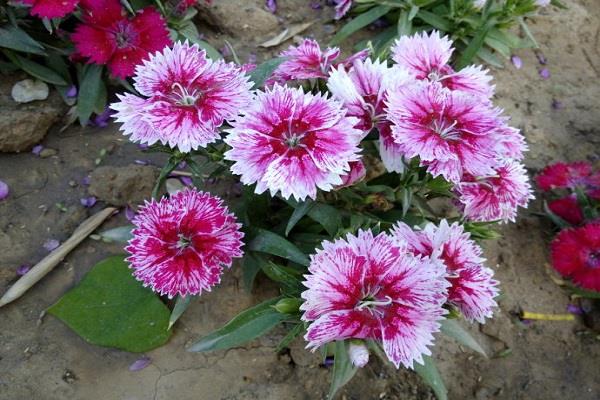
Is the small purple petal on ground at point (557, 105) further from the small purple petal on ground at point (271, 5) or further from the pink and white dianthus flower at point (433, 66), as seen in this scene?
the small purple petal on ground at point (271, 5)

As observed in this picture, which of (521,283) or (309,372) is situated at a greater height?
(521,283)

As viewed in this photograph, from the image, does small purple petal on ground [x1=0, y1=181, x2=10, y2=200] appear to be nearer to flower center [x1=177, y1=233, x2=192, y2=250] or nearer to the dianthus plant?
the dianthus plant

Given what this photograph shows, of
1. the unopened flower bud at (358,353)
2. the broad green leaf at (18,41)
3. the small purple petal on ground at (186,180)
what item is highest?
the unopened flower bud at (358,353)

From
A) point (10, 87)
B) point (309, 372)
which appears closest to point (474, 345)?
point (309, 372)

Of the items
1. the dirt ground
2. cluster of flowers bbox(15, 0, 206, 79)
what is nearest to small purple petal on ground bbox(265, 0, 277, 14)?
the dirt ground

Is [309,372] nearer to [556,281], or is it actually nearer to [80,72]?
[556,281]

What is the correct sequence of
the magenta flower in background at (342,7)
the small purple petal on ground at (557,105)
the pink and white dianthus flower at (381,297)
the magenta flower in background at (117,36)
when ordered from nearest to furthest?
the pink and white dianthus flower at (381,297) < the magenta flower in background at (117,36) < the magenta flower in background at (342,7) < the small purple petal on ground at (557,105)

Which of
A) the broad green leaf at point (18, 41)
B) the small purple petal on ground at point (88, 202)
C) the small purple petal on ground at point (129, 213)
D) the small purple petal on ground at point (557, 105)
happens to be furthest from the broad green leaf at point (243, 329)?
the small purple petal on ground at point (557, 105)
